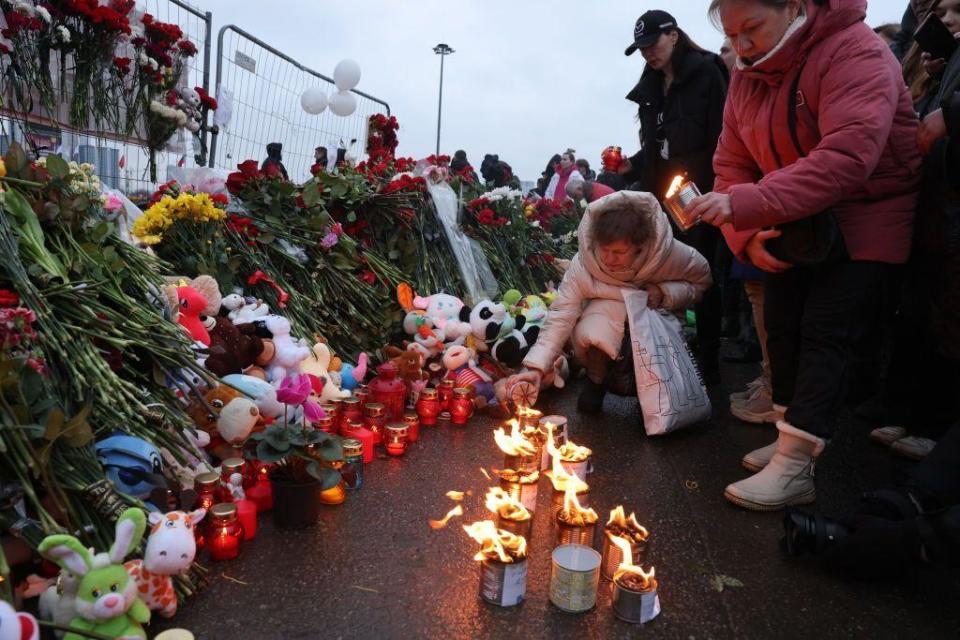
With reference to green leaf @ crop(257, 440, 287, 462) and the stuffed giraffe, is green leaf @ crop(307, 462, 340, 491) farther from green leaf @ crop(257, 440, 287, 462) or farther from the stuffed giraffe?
the stuffed giraffe

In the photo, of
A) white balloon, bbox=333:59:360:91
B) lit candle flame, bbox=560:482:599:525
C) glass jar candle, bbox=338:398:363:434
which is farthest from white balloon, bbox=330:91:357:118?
lit candle flame, bbox=560:482:599:525

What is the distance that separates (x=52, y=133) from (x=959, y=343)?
4.73 metres

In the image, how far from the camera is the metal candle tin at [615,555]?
175 cm

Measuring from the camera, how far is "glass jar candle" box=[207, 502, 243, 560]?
1.81 meters

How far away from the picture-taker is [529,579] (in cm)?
182

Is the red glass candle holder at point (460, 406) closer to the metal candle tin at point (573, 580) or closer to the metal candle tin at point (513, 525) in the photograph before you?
the metal candle tin at point (513, 525)

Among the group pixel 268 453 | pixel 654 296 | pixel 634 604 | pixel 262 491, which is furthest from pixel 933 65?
pixel 262 491

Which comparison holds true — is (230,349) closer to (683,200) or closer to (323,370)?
(323,370)

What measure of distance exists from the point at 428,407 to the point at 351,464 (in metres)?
0.84

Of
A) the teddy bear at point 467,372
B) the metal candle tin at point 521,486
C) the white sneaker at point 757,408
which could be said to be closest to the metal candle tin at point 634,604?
the metal candle tin at point 521,486

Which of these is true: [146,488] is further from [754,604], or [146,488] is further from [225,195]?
[225,195]

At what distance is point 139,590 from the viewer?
1.46m

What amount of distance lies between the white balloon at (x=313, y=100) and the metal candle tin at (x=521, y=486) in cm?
512

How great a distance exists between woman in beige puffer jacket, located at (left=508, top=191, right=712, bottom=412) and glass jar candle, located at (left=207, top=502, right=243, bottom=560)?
154 centimetres
